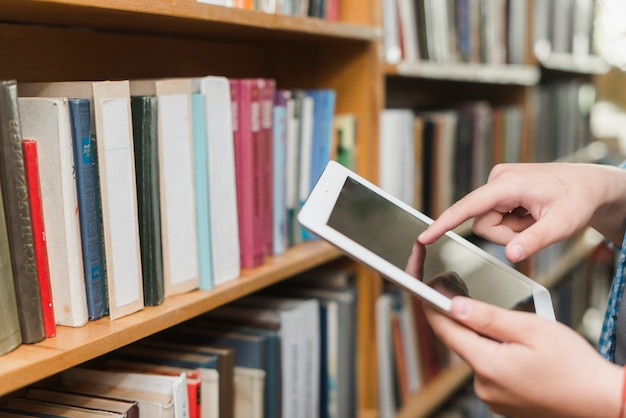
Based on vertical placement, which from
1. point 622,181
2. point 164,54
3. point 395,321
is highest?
point 164,54

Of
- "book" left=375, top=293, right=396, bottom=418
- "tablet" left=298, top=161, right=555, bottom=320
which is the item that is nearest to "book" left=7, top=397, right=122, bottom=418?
"tablet" left=298, top=161, right=555, bottom=320

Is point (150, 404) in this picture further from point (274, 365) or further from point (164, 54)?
point (164, 54)

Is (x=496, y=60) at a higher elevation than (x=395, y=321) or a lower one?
higher

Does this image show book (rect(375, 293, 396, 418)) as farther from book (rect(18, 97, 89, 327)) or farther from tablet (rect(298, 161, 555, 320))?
book (rect(18, 97, 89, 327))

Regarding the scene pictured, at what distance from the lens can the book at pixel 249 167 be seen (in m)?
0.99

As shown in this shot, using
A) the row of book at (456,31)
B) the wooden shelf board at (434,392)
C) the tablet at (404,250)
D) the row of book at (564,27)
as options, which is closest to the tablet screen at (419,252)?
the tablet at (404,250)

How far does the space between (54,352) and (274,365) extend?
46 centimetres

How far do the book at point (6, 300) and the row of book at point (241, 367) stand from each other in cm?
14

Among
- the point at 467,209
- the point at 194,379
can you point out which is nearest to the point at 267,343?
the point at 194,379

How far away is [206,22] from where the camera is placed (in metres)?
0.92

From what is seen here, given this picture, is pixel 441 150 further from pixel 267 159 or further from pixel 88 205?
pixel 88 205

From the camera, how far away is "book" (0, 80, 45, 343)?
66 centimetres

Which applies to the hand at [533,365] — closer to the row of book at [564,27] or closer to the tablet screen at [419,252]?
the tablet screen at [419,252]

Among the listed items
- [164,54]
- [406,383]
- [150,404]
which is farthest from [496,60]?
[150,404]
